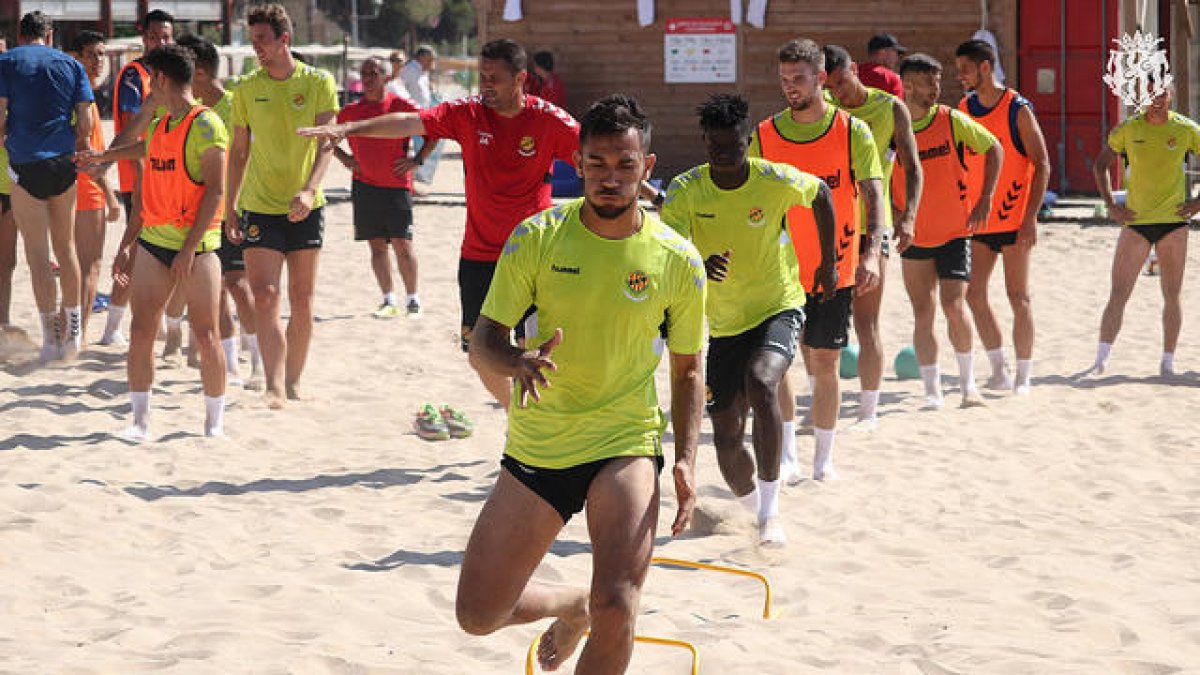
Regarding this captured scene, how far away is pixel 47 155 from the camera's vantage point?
34.0ft

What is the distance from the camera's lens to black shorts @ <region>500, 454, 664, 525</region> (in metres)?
4.25

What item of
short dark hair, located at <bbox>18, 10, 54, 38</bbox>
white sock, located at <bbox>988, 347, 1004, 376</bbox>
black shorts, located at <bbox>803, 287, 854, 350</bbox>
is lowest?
white sock, located at <bbox>988, 347, 1004, 376</bbox>

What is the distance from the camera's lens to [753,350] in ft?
20.8

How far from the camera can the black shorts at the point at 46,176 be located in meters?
10.4

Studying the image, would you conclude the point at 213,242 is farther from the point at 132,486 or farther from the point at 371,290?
the point at 371,290

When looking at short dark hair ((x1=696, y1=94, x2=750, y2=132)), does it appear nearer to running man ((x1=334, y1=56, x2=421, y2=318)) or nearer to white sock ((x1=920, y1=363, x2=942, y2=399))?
white sock ((x1=920, y1=363, x2=942, y2=399))

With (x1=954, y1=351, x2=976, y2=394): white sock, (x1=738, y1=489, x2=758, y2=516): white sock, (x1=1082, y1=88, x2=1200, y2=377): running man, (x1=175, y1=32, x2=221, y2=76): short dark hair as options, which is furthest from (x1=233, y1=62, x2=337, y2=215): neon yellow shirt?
(x1=1082, y1=88, x2=1200, y2=377): running man

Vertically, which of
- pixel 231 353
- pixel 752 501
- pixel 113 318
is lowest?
pixel 752 501

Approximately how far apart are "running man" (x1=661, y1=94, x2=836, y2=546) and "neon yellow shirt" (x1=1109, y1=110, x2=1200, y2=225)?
13.7ft

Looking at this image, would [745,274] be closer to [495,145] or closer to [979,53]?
[495,145]

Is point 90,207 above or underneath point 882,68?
underneath

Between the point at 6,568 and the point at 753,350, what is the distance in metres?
2.96

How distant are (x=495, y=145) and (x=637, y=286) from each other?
10.5 ft

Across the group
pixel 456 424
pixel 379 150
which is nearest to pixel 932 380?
pixel 456 424
